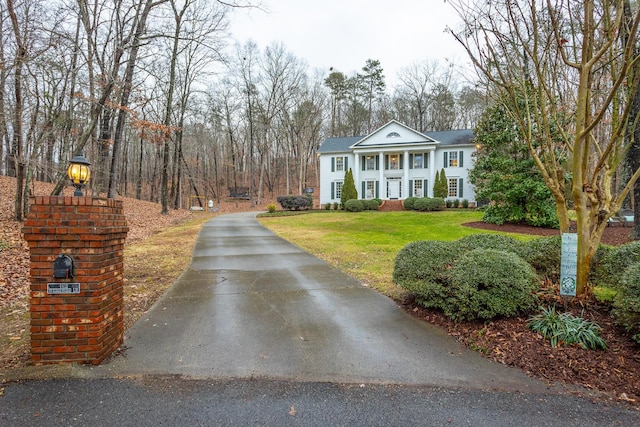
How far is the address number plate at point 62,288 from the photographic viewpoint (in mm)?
2691

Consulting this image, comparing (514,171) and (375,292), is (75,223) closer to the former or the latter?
(375,292)

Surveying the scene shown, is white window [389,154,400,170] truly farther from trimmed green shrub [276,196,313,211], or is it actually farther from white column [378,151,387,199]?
trimmed green shrub [276,196,313,211]

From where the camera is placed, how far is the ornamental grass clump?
2982mm

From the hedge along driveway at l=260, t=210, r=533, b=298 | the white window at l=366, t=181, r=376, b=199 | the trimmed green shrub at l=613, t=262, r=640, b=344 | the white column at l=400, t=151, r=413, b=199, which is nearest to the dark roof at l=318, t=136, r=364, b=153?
the white window at l=366, t=181, r=376, b=199

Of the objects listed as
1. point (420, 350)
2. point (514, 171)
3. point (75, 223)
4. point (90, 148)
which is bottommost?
point (420, 350)

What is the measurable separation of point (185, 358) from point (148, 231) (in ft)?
40.9

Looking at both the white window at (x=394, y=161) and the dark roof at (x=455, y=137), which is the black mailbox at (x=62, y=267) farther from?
the dark roof at (x=455, y=137)

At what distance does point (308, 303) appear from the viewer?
464 cm

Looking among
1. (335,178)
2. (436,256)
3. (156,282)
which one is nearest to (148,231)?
(156,282)

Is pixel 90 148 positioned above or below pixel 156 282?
above

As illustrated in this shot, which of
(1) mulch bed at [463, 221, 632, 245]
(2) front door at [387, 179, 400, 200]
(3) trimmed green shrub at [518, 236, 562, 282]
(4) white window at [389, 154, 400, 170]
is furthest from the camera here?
(4) white window at [389, 154, 400, 170]

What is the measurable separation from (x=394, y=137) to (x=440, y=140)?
3.75 meters

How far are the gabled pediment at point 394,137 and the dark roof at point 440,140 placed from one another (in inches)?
59.3

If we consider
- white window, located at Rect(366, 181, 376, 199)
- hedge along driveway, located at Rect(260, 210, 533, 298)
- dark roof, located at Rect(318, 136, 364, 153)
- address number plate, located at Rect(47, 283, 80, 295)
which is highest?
dark roof, located at Rect(318, 136, 364, 153)
